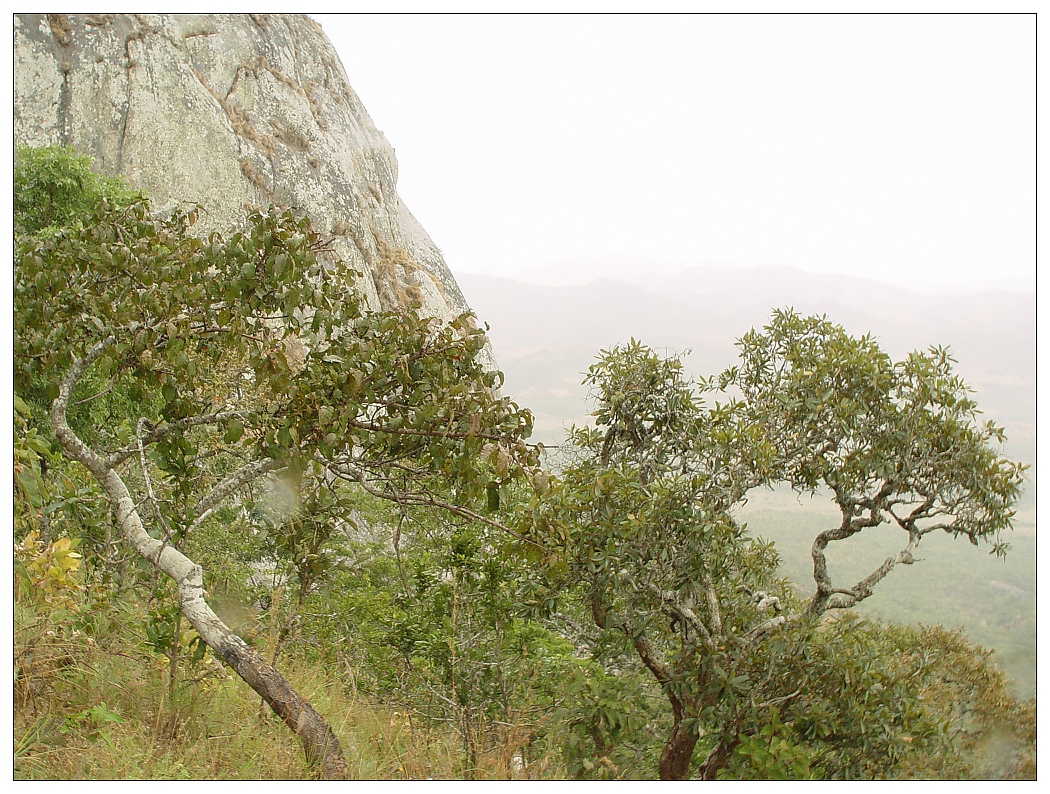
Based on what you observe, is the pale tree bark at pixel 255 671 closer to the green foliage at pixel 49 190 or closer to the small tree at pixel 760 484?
the small tree at pixel 760 484

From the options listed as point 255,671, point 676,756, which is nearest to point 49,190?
point 255,671

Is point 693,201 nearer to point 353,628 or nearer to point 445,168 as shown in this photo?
point 445,168

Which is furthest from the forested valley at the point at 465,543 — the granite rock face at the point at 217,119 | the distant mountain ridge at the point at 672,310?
the granite rock face at the point at 217,119

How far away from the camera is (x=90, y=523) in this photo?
3.30 m

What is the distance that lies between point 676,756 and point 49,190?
6708mm

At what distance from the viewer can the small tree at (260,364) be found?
7.63ft

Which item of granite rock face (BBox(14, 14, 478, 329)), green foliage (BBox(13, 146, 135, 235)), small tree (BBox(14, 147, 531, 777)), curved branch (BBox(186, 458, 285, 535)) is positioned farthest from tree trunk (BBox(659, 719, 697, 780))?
granite rock face (BBox(14, 14, 478, 329))

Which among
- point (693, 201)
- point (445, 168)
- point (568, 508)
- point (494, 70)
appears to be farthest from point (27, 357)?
point (693, 201)

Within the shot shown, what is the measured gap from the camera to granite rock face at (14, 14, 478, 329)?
12664 mm

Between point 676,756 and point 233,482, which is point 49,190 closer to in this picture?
point 233,482

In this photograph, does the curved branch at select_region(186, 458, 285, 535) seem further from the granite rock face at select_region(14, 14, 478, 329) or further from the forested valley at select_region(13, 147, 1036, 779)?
the granite rock face at select_region(14, 14, 478, 329)

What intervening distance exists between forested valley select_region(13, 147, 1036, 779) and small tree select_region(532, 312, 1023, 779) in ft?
0.05

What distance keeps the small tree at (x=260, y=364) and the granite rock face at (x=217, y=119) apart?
9.56 metres

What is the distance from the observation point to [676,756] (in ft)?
11.9
